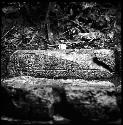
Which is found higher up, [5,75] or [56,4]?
[56,4]

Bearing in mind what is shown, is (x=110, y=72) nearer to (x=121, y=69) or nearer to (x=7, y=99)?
(x=121, y=69)

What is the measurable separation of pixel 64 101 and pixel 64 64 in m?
0.54

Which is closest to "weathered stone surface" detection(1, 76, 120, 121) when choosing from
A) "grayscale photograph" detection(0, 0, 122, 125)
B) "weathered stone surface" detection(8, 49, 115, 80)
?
"grayscale photograph" detection(0, 0, 122, 125)

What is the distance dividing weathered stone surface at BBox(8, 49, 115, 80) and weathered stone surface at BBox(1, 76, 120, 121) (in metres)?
0.32

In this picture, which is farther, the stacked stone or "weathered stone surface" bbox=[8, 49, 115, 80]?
"weathered stone surface" bbox=[8, 49, 115, 80]

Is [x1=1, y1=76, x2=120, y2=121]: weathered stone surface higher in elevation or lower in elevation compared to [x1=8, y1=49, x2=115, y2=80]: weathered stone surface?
lower

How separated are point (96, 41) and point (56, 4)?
0.95 meters

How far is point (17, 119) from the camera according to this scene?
83.0 inches

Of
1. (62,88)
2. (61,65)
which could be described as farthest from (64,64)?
(62,88)

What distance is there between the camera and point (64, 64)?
2.54 metres

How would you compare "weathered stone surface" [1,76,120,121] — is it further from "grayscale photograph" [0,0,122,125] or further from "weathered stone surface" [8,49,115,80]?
"weathered stone surface" [8,49,115,80]

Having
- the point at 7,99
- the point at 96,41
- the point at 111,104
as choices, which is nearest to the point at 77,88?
the point at 111,104

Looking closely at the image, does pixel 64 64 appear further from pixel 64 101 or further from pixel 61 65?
pixel 64 101

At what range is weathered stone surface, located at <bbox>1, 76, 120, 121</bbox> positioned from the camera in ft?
6.62
